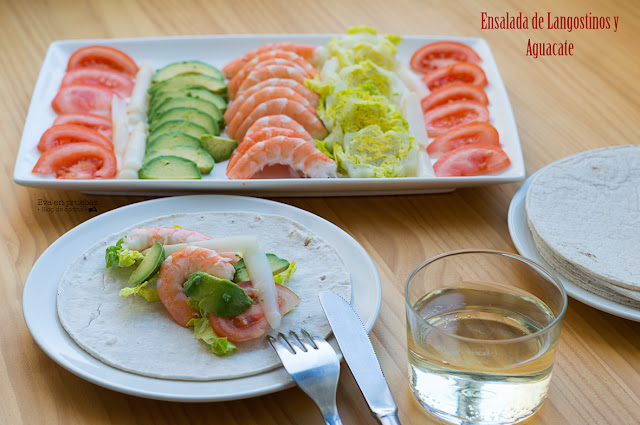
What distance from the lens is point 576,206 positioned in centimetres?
215

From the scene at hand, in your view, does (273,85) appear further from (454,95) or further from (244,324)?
(244,324)

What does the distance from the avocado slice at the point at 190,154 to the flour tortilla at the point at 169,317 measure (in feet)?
1.15

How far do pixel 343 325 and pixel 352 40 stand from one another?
1.75 m

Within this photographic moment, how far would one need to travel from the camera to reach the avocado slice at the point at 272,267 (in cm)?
179

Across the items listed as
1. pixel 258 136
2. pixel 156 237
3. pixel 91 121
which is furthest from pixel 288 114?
pixel 156 237

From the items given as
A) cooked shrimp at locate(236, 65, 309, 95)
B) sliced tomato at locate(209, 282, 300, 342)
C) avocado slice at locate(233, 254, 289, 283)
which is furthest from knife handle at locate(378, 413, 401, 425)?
cooked shrimp at locate(236, 65, 309, 95)

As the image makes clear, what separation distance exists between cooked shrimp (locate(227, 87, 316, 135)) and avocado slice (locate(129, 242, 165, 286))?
3.16ft

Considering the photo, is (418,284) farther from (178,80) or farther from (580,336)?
(178,80)

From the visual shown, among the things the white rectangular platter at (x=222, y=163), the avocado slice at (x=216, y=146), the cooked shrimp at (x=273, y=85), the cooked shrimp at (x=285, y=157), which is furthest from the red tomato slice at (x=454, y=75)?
the avocado slice at (x=216, y=146)

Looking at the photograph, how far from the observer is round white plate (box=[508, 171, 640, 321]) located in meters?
1.86

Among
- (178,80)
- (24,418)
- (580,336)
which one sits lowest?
(580,336)

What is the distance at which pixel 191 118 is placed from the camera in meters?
2.74

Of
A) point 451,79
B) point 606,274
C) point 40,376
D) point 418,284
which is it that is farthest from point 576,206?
point 40,376

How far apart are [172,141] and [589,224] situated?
149cm
